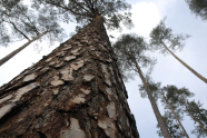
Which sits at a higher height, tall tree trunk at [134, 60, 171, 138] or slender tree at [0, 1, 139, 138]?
tall tree trunk at [134, 60, 171, 138]

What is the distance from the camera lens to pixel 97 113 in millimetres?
404

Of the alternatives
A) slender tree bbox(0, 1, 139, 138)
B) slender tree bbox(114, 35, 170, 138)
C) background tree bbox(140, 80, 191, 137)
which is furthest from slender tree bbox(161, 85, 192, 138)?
slender tree bbox(0, 1, 139, 138)

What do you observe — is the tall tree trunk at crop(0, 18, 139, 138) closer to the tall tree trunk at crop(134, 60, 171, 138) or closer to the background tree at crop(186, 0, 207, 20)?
the tall tree trunk at crop(134, 60, 171, 138)

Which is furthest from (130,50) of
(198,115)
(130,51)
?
(198,115)

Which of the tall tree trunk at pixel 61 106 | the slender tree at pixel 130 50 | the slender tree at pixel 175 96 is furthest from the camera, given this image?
the slender tree at pixel 175 96

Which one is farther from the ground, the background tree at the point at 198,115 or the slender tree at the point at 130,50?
the slender tree at the point at 130,50

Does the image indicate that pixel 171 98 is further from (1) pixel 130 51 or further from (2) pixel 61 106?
(2) pixel 61 106

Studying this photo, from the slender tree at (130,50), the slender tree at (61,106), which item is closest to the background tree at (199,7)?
the slender tree at (130,50)

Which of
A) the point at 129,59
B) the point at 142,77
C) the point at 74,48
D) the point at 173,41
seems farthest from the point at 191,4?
the point at 74,48

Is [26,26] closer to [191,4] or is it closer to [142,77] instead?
[142,77]

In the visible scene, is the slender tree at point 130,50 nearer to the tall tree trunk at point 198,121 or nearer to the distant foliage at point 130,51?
the distant foliage at point 130,51

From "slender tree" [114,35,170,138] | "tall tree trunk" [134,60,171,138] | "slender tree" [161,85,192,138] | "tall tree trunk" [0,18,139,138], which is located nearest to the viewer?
"tall tree trunk" [0,18,139,138]

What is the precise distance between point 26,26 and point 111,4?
20.8 ft

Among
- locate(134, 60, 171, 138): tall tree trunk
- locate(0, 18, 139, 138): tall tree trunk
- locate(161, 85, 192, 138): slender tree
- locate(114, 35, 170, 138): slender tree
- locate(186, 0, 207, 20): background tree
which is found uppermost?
locate(186, 0, 207, 20): background tree
